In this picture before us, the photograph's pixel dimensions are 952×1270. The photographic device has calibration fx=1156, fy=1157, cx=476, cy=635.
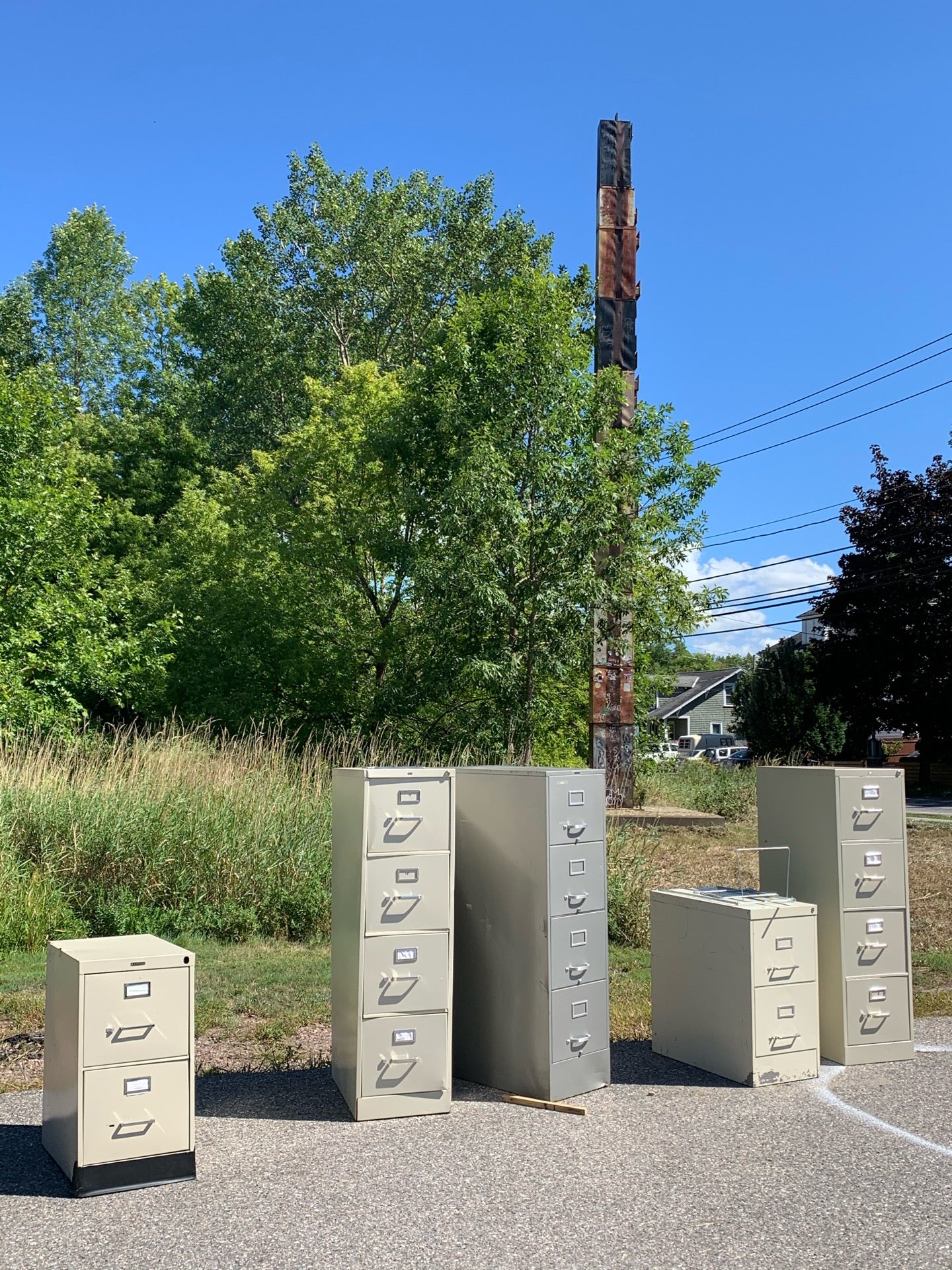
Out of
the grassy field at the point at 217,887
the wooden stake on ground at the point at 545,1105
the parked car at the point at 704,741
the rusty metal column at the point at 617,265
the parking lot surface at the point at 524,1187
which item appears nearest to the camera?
the parking lot surface at the point at 524,1187

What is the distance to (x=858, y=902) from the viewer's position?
6.27m

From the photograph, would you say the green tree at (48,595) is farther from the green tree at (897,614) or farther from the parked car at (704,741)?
the parked car at (704,741)

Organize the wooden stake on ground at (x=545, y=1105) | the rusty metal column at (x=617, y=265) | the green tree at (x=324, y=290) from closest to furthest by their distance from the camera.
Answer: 1. the wooden stake on ground at (x=545, y=1105)
2. the rusty metal column at (x=617, y=265)
3. the green tree at (x=324, y=290)

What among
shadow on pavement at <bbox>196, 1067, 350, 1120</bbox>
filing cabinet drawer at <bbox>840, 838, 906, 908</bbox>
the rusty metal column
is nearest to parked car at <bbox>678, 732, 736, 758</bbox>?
the rusty metal column

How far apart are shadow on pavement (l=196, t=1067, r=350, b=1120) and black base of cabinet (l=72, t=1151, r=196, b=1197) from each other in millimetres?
759

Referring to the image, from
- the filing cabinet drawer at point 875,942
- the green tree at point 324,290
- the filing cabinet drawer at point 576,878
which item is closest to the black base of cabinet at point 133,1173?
the filing cabinet drawer at point 576,878

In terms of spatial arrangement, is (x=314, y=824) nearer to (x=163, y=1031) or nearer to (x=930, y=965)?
(x=930, y=965)

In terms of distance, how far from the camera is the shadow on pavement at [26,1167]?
436cm

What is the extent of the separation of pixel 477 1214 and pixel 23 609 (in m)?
15.3

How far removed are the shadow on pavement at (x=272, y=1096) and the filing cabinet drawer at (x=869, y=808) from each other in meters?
3.02

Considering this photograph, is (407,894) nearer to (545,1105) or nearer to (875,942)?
(545,1105)

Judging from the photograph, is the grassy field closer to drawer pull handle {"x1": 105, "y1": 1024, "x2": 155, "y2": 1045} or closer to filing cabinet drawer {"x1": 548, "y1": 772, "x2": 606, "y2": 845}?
drawer pull handle {"x1": 105, "y1": 1024, "x2": 155, "y2": 1045}

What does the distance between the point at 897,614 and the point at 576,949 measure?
3408 centimetres

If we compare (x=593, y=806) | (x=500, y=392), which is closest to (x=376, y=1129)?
(x=593, y=806)
